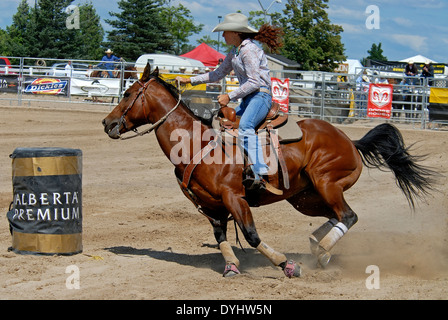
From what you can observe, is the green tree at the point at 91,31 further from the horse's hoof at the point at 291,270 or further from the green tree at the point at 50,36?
the horse's hoof at the point at 291,270

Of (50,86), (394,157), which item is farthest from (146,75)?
(50,86)

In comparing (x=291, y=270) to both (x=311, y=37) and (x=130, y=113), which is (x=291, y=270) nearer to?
(x=130, y=113)

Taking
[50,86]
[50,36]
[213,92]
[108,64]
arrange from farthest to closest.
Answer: [50,36]
[108,64]
[50,86]
[213,92]

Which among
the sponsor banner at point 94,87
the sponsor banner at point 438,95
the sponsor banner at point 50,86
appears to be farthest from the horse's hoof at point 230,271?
the sponsor banner at point 50,86

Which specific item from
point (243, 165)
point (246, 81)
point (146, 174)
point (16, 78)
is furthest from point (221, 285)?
point (16, 78)

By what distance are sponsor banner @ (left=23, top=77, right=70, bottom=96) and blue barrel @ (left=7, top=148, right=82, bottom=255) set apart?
15174mm

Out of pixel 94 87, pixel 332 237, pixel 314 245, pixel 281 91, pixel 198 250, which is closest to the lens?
pixel 332 237

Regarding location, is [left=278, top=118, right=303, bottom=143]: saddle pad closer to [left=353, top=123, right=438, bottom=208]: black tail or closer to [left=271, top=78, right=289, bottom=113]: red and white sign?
[left=353, top=123, right=438, bottom=208]: black tail

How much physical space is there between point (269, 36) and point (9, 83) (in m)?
17.6

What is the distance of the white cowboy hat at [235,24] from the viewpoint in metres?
5.95

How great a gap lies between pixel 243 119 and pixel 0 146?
9.99m

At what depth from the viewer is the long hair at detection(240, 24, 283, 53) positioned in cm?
620

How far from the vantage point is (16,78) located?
21.4 m

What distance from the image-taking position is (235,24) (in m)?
5.97
